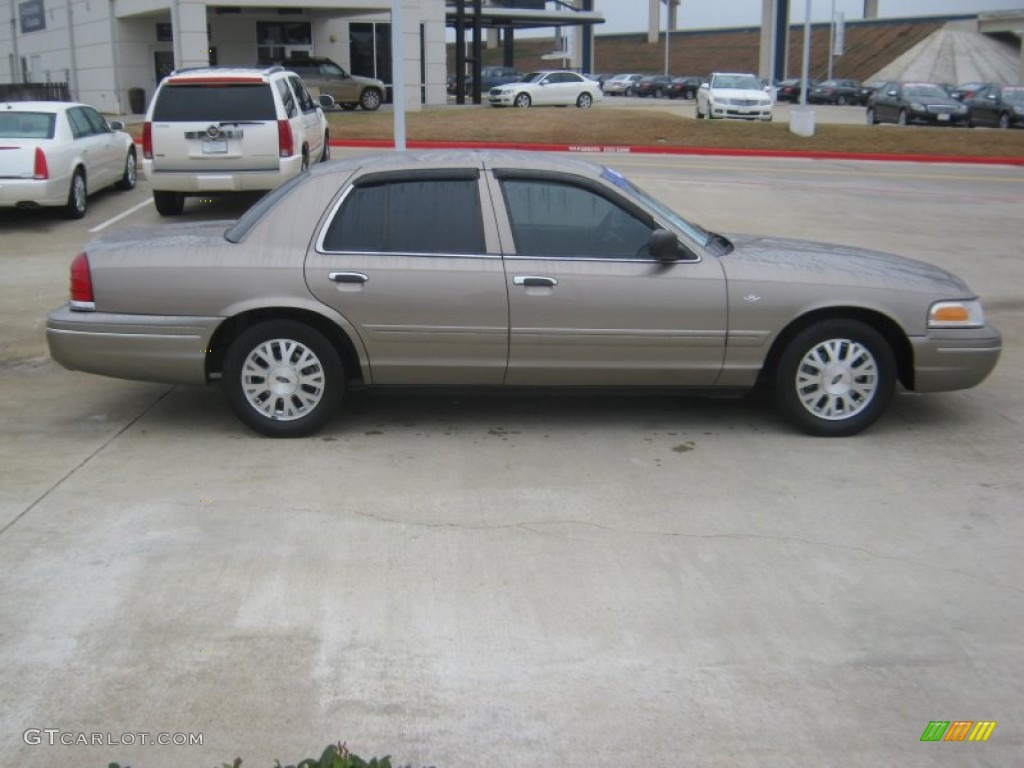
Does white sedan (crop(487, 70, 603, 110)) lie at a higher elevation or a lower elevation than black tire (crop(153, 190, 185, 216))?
higher

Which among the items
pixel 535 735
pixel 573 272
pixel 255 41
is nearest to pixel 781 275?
pixel 573 272

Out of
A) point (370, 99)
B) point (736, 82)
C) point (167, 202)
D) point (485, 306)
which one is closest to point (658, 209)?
point (485, 306)

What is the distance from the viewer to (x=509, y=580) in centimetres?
491

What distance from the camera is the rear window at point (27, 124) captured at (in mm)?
14680

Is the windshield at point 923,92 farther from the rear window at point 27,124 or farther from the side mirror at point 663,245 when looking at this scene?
the side mirror at point 663,245

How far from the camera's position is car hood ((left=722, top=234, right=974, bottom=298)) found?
21.9 feet

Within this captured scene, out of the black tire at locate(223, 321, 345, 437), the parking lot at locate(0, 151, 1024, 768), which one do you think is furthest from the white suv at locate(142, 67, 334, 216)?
the black tire at locate(223, 321, 345, 437)

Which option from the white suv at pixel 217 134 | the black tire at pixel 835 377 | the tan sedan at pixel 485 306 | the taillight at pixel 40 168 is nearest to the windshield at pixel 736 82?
the white suv at pixel 217 134

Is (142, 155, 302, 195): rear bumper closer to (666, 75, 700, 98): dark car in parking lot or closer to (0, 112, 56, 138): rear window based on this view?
(0, 112, 56, 138): rear window

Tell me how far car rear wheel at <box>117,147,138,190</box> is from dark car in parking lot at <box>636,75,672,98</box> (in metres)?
60.3

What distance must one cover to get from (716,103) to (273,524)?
32835 millimetres

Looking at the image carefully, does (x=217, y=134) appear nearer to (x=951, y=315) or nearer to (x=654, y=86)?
(x=951, y=315)

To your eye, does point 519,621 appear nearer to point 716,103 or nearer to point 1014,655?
point 1014,655

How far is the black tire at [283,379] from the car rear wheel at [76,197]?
9249 millimetres
